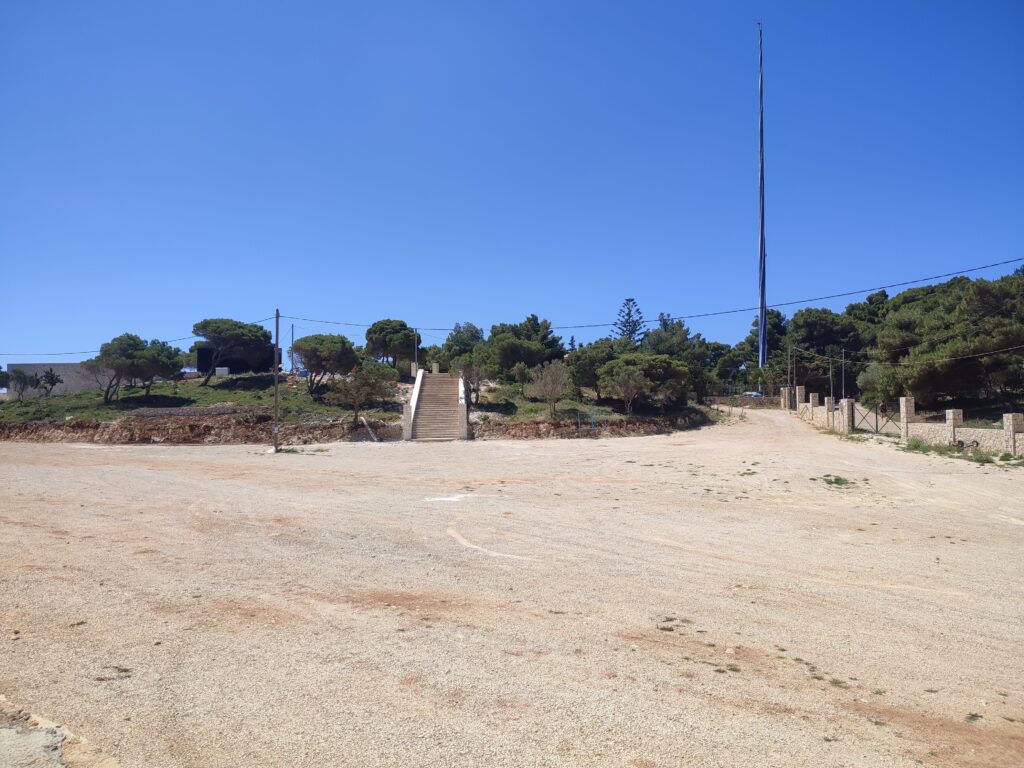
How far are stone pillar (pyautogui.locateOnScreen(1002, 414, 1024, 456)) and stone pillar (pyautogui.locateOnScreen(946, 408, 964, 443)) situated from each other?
2.59 m

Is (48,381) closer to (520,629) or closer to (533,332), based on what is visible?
(533,332)

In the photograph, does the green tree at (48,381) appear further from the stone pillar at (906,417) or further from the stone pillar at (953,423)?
the stone pillar at (953,423)

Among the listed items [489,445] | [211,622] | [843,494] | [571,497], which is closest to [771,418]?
[489,445]

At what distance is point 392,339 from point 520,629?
49.3 meters

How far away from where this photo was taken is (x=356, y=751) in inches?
148

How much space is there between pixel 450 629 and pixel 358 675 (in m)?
1.22

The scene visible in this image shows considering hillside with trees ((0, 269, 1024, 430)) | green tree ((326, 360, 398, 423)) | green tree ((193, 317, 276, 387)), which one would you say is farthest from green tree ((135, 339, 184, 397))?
green tree ((326, 360, 398, 423))

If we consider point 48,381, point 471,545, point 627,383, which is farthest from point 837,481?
point 48,381

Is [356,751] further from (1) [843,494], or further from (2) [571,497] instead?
(1) [843,494]

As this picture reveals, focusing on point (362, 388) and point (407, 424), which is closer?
point (407, 424)

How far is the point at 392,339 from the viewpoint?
5378cm

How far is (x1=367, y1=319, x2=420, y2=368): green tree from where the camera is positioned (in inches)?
2121

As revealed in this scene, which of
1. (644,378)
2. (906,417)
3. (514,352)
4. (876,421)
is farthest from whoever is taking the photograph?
(514,352)

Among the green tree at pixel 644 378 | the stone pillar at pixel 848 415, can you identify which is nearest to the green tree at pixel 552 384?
the green tree at pixel 644 378
